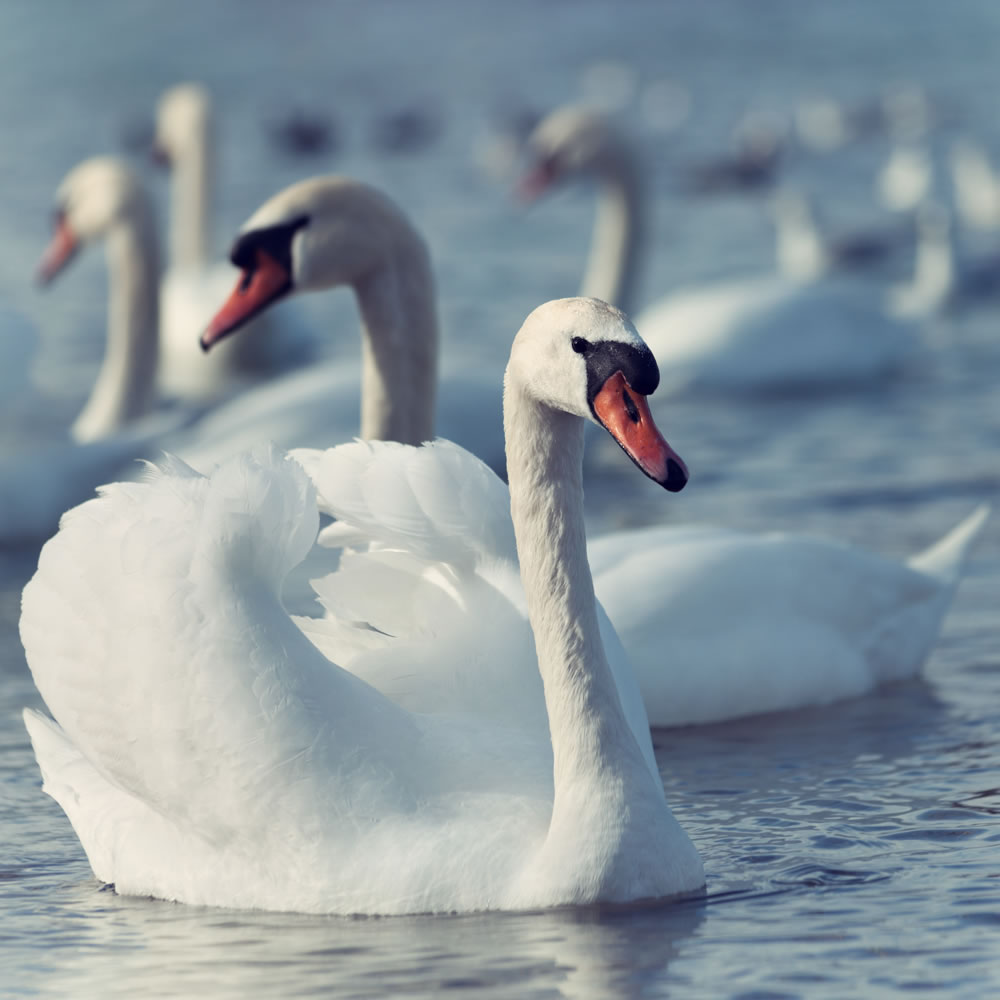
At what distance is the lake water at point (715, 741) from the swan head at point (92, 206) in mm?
1051

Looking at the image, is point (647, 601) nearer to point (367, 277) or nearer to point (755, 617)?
point (755, 617)

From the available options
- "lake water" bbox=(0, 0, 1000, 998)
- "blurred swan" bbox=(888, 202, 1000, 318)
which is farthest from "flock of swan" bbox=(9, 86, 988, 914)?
"blurred swan" bbox=(888, 202, 1000, 318)

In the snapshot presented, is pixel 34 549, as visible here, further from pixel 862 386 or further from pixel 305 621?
pixel 862 386

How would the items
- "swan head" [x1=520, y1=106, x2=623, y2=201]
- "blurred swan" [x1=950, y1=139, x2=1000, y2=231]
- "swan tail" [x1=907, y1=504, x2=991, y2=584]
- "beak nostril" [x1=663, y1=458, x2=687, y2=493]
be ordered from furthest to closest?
"blurred swan" [x1=950, y1=139, x2=1000, y2=231] < "swan head" [x1=520, y1=106, x2=623, y2=201] < "swan tail" [x1=907, y1=504, x2=991, y2=584] < "beak nostril" [x1=663, y1=458, x2=687, y2=493]

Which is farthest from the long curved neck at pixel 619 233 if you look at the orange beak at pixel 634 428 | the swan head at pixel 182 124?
the orange beak at pixel 634 428

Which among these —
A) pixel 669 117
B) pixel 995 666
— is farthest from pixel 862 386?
pixel 669 117

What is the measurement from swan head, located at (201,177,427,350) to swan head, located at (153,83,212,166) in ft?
27.3

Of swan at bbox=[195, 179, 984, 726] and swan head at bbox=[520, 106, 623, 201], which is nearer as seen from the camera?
swan at bbox=[195, 179, 984, 726]

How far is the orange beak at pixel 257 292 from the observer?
793 cm

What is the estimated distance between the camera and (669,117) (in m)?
35.8

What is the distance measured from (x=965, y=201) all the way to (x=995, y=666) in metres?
15.4

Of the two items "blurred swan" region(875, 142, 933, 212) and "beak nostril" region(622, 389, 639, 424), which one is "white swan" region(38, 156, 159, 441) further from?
"blurred swan" region(875, 142, 933, 212)

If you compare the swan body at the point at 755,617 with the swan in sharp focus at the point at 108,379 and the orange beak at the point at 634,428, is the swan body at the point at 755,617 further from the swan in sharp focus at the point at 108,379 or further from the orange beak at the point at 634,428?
the swan in sharp focus at the point at 108,379

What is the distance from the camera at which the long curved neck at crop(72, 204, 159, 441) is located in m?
11.6
